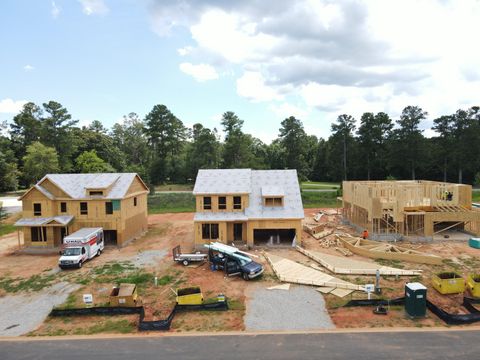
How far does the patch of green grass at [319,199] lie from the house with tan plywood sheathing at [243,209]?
21.8 m

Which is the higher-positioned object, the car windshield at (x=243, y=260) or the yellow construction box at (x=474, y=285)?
the car windshield at (x=243, y=260)

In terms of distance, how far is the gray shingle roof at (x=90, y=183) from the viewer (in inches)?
1229

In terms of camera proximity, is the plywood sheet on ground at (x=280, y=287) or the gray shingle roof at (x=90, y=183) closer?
the plywood sheet on ground at (x=280, y=287)

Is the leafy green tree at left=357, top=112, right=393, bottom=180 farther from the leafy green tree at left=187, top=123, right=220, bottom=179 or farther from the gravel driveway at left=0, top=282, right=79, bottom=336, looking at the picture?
the gravel driveway at left=0, top=282, right=79, bottom=336

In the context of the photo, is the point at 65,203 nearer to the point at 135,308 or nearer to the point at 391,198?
the point at 135,308

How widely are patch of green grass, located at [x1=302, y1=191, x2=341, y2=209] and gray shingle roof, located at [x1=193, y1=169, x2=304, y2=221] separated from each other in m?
20.3

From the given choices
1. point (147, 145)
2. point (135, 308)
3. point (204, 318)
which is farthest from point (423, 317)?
point (147, 145)

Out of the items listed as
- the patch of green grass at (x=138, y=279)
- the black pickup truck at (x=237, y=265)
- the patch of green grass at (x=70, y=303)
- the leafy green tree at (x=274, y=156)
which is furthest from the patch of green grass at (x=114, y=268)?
the leafy green tree at (x=274, y=156)

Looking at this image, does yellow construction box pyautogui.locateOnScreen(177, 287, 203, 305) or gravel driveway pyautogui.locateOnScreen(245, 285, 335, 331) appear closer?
gravel driveway pyautogui.locateOnScreen(245, 285, 335, 331)

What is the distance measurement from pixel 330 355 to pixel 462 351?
545 centimetres

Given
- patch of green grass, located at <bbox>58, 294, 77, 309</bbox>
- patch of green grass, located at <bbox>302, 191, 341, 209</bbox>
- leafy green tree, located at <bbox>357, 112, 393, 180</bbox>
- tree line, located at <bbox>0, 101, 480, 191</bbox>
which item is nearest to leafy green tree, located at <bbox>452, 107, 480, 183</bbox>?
tree line, located at <bbox>0, 101, 480, 191</bbox>

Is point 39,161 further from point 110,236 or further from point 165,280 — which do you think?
point 165,280

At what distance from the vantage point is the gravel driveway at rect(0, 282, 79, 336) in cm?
1667

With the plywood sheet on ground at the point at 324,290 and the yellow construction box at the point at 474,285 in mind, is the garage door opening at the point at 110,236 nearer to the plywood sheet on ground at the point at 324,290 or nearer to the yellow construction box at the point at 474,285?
the plywood sheet on ground at the point at 324,290
